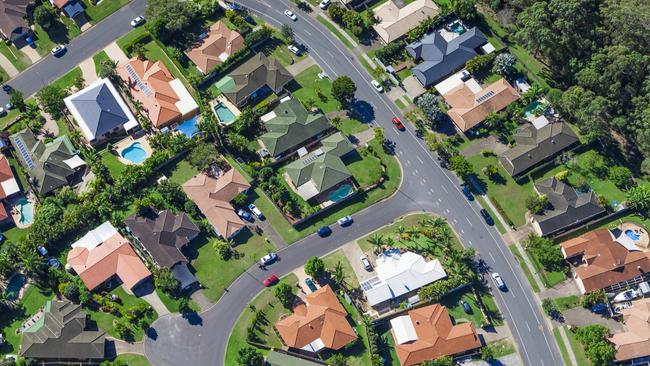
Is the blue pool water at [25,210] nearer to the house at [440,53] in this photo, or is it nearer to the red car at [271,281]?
the red car at [271,281]

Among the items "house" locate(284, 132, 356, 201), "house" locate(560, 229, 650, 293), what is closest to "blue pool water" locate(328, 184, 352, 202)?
"house" locate(284, 132, 356, 201)

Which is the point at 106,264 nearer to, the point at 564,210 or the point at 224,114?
the point at 224,114

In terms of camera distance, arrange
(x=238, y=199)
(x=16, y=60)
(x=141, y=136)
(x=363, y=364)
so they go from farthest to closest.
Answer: (x=16, y=60), (x=141, y=136), (x=238, y=199), (x=363, y=364)

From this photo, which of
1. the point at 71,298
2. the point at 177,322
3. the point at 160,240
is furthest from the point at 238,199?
the point at 71,298

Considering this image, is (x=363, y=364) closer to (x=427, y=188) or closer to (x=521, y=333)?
(x=521, y=333)

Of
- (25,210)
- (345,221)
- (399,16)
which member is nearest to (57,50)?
(25,210)

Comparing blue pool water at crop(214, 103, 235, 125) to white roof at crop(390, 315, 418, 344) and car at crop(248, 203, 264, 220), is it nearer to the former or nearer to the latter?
car at crop(248, 203, 264, 220)

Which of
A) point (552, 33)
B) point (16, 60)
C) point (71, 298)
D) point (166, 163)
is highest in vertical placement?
point (16, 60)

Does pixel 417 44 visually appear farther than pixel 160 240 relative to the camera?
Yes
